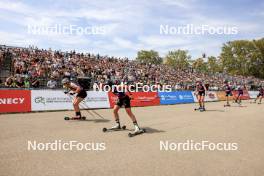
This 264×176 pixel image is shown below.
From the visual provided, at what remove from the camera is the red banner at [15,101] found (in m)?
14.5

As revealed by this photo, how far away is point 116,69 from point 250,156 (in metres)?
21.5

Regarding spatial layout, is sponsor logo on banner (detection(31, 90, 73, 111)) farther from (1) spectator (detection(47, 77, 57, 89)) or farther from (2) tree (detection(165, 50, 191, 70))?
(2) tree (detection(165, 50, 191, 70))

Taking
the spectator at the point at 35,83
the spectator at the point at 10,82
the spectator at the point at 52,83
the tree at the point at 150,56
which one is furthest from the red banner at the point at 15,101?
the tree at the point at 150,56

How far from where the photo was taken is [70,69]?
22.8 metres

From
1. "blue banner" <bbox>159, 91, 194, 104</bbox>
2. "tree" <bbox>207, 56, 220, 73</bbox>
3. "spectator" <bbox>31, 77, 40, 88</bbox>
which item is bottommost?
"blue banner" <bbox>159, 91, 194, 104</bbox>

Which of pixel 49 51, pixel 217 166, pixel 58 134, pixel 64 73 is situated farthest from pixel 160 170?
pixel 49 51

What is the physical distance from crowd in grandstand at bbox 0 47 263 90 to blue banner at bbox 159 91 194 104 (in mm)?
2164

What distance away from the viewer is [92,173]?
5.62 m

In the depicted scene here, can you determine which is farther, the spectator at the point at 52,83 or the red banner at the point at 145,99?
the red banner at the point at 145,99

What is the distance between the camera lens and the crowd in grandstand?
18312 millimetres

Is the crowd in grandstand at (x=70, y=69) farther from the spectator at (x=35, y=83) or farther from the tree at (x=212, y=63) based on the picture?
the tree at (x=212, y=63)

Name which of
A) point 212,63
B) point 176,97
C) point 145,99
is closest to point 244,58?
point 212,63

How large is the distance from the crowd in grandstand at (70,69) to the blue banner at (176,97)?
85.2 inches

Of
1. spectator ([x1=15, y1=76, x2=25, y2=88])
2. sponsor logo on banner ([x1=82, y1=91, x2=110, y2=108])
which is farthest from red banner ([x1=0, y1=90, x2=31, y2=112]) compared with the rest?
sponsor logo on banner ([x1=82, y1=91, x2=110, y2=108])
